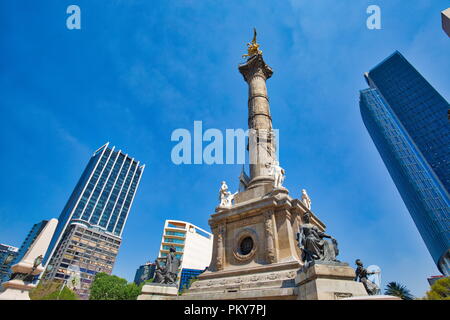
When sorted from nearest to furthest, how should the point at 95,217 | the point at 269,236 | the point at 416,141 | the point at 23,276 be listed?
the point at 23,276
the point at 269,236
the point at 416,141
the point at 95,217

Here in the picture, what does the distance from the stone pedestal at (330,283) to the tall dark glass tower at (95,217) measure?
87.8m

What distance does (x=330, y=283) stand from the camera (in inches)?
258

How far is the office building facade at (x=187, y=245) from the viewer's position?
69.0 meters

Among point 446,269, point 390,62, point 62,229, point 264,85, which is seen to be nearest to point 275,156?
point 264,85

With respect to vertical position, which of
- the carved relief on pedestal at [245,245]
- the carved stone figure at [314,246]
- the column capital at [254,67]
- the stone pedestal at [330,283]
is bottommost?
the stone pedestal at [330,283]

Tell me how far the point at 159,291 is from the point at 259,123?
11672 mm

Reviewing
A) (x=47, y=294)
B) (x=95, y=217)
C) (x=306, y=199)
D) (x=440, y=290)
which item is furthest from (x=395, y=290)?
(x=95, y=217)

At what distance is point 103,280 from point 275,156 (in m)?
39.9

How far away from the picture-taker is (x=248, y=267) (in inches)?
429

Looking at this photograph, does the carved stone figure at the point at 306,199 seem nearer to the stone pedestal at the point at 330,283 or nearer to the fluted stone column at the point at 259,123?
the fluted stone column at the point at 259,123

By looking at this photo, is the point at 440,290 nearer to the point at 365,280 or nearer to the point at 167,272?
the point at 365,280

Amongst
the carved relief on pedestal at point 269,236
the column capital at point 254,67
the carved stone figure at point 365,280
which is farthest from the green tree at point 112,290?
the carved stone figure at point 365,280

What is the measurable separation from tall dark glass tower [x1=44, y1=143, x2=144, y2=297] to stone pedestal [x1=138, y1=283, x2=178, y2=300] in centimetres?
8069
